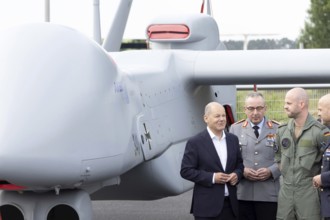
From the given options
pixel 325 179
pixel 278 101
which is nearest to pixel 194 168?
pixel 325 179

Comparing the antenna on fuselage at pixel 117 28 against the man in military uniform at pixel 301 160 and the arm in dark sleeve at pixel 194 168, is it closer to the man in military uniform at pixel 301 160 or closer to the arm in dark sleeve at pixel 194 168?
the arm in dark sleeve at pixel 194 168

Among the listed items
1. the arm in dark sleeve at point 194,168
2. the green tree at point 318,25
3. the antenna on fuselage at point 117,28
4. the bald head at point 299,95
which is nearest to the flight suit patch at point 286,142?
the bald head at point 299,95

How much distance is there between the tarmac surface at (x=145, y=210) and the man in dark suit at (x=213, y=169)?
4.35 m

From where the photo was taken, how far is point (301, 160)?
7242 millimetres

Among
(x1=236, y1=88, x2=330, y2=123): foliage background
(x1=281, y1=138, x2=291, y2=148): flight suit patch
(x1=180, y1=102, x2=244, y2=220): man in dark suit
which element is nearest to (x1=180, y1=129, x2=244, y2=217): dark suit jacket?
(x1=180, y1=102, x2=244, y2=220): man in dark suit

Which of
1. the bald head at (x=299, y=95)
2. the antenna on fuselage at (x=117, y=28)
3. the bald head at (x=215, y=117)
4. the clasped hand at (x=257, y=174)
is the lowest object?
Answer: the clasped hand at (x=257, y=174)

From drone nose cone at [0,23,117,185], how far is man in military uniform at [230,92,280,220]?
1.40 metres

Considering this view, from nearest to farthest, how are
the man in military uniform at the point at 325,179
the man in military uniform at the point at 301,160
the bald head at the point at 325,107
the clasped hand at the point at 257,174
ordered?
the man in military uniform at the point at 325,179, the bald head at the point at 325,107, the man in military uniform at the point at 301,160, the clasped hand at the point at 257,174

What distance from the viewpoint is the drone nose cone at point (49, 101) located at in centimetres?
643

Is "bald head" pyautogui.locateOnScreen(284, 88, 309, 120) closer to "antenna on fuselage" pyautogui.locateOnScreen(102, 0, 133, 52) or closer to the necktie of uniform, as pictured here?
the necktie of uniform

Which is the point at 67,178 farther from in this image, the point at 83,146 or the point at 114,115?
the point at 114,115

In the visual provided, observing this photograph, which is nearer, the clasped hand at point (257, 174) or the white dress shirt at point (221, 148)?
the white dress shirt at point (221, 148)

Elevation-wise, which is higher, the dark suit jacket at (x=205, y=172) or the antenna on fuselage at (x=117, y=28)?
the antenna on fuselage at (x=117, y=28)

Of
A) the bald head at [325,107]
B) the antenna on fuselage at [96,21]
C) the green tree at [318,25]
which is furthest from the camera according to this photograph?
the green tree at [318,25]
